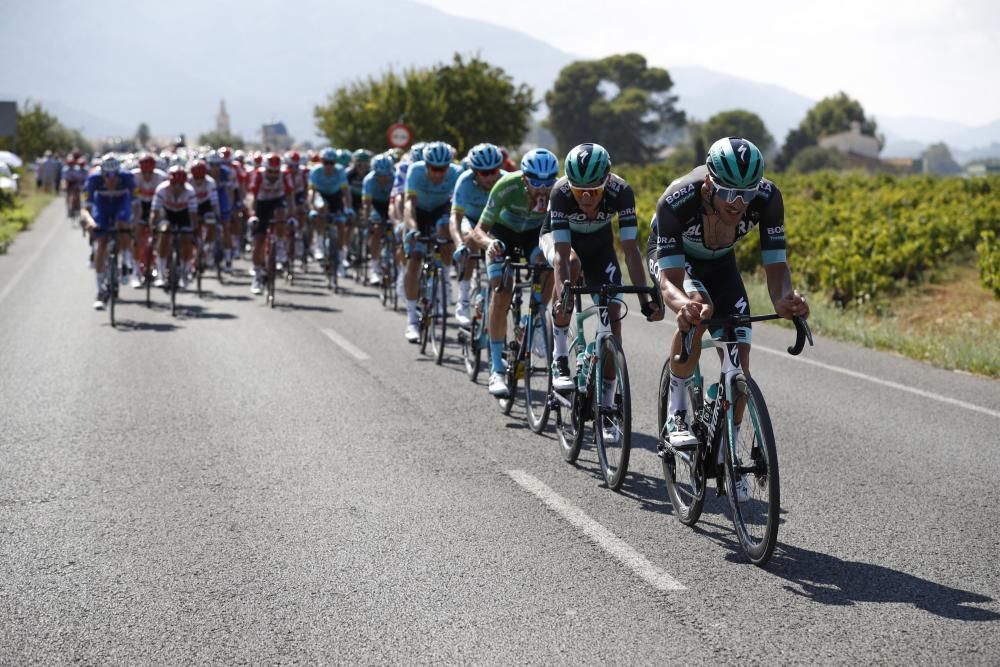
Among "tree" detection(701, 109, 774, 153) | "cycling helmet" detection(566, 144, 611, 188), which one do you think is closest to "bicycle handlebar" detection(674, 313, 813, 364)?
"cycling helmet" detection(566, 144, 611, 188)

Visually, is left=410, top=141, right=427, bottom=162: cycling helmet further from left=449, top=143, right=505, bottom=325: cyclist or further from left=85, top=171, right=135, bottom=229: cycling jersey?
left=449, top=143, right=505, bottom=325: cyclist

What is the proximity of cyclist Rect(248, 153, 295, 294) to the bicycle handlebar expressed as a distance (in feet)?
41.5

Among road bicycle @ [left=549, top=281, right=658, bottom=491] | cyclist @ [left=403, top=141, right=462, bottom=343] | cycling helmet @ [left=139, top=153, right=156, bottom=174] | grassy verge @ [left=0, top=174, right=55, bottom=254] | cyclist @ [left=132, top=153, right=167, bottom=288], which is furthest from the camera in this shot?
grassy verge @ [left=0, top=174, right=55, bottom=254]

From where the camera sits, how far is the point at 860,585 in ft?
16.5

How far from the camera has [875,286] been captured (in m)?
15.8

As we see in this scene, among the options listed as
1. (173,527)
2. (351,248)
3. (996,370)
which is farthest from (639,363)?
(351,248)

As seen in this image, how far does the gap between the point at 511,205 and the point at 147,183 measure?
32.6ft

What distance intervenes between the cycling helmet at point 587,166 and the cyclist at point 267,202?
1133cm

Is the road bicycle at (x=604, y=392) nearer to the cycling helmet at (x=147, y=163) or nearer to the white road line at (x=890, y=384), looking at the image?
the white road line at (x=890, y=384)

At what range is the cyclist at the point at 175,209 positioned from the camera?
16047mm

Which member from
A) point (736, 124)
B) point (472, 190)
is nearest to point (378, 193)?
point (472, 190)

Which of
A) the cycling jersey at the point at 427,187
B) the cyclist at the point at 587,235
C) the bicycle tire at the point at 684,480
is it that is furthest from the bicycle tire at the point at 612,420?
the cycling jersey at the point at 427,187

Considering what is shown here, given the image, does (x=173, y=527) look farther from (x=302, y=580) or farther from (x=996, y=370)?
(x=996, y=370)

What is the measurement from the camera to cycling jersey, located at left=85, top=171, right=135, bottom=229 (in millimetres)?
15477
